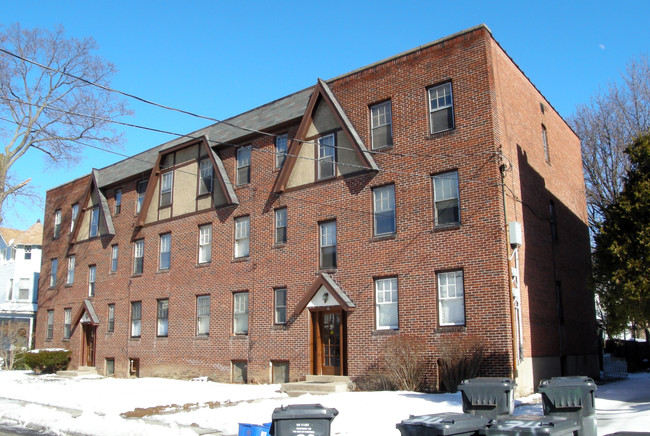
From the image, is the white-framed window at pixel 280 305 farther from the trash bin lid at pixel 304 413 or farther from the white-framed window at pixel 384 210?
the trash bin lid at pixel 304 413

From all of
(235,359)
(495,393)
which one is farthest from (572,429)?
(235,359)

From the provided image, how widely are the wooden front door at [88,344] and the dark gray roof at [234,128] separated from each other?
744 cm

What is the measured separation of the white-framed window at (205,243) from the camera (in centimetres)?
2467

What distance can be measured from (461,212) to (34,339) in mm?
29700

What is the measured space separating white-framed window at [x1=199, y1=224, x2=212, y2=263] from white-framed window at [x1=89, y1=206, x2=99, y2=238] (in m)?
9.09

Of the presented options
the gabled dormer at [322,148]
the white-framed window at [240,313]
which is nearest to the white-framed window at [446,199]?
the gabled dormer at [322,148]

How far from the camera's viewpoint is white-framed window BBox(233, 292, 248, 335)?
74.0ft

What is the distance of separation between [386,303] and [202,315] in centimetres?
922

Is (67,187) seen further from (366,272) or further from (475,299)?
(475,299)

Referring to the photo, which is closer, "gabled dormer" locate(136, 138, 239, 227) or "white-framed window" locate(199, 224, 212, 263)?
"gabled dormer" locate(136, 138, 239, 227)

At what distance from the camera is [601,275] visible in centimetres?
1727

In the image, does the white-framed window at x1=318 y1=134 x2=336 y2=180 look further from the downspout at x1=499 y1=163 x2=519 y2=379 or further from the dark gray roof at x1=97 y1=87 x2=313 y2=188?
the downspout at x1=499 y1=163 x2=519 y2=379

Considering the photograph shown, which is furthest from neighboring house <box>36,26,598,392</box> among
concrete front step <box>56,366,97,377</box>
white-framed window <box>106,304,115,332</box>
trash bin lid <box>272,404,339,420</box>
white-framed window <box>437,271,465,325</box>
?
trash bin lid <box>272,404,339,420</box>

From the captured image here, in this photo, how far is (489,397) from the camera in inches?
342
